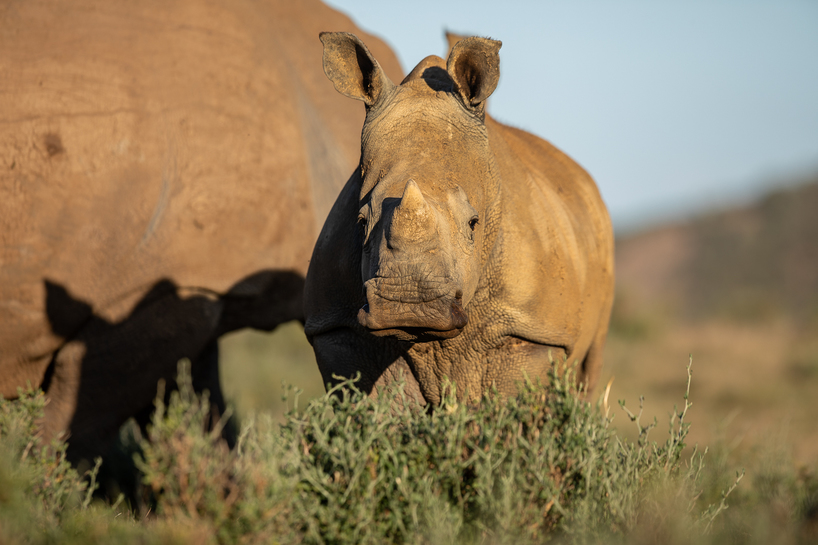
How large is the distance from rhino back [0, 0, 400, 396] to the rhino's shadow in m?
0.03

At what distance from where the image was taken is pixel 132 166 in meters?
4.93

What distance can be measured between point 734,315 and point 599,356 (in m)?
15.8

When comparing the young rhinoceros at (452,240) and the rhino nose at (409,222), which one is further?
the young rhinoceros at (452,240)

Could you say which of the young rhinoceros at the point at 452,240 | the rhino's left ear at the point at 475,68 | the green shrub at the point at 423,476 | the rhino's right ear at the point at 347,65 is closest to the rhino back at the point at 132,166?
the young rhinoceros at the point at 452,240

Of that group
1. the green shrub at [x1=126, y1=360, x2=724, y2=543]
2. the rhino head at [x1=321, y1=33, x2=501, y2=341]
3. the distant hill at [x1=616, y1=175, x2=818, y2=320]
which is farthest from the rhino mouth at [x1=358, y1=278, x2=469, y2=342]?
the distant hill at [x1=616, y1=175, x2=818, y2=320]

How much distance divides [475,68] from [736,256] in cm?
3635

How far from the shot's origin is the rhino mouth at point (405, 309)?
2973 millimetres

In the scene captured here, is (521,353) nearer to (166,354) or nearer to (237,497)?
(237,497)

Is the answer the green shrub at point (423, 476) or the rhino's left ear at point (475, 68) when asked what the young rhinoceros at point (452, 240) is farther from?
the green shrub at point (423, 476)

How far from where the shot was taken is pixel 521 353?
3809 millimetres

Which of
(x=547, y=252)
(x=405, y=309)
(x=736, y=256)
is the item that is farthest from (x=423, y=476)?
(x=736, y=256)


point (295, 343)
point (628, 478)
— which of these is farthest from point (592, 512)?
point (295, 343)

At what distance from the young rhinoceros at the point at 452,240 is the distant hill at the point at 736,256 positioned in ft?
82.8

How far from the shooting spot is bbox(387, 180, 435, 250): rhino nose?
3.04m
